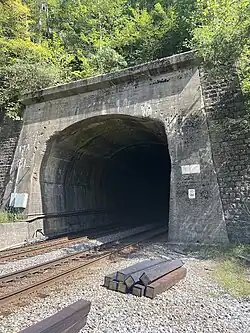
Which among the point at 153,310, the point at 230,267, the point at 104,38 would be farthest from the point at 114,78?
the point at 104,38

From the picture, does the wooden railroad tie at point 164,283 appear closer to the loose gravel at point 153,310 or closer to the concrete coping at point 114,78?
the loose gravel at point 153,310

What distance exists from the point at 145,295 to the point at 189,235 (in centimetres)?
469

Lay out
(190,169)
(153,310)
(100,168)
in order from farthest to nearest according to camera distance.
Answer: (100,168) → (190,169) → (153,310)

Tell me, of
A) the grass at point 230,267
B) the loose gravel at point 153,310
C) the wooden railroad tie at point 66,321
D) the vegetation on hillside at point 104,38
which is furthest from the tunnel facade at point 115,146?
the wooden railroad tie at point 66,321

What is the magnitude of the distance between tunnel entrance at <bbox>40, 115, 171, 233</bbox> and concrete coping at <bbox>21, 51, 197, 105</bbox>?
4.43 feet

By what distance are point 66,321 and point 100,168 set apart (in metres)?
13.1

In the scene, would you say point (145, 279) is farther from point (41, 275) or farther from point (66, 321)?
point (41, 275)

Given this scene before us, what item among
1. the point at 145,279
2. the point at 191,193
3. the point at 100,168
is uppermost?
the point at 100,168

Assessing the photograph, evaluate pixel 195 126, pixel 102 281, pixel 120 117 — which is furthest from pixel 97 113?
pixel 102 281

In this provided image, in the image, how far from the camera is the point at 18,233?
35.6 feet

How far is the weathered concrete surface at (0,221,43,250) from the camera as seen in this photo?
10117 mm

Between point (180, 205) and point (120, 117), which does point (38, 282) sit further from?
point (120, 117)

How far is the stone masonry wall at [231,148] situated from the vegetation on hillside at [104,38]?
25.8 inches

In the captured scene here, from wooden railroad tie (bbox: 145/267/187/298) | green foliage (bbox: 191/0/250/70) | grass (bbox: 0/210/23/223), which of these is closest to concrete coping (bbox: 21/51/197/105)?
green foliage (bbox: 191/0/250/70)
